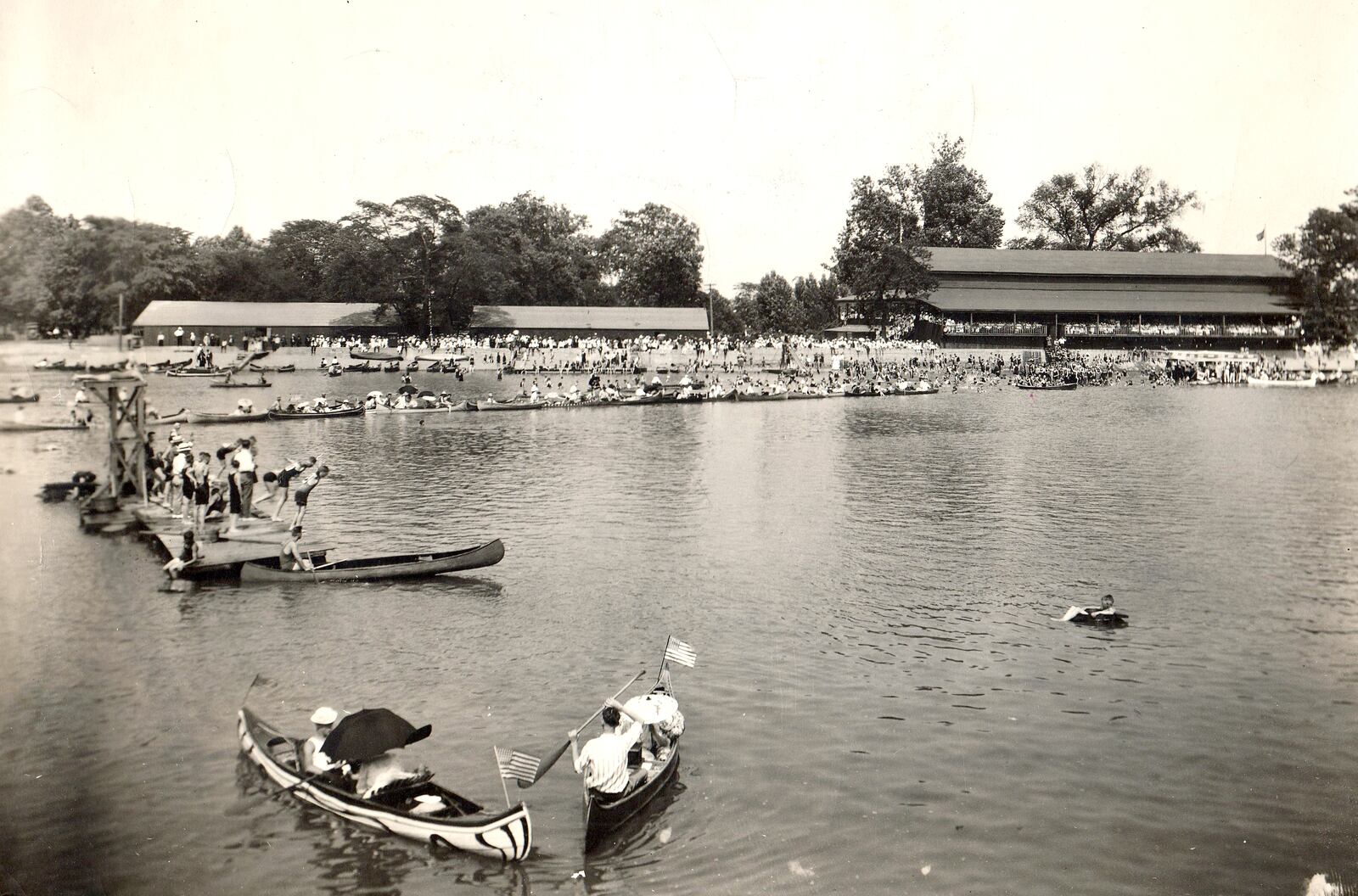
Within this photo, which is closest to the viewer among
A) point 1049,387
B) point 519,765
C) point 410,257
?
point 519,765

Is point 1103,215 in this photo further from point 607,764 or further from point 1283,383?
point 607,764

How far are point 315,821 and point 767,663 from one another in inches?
270

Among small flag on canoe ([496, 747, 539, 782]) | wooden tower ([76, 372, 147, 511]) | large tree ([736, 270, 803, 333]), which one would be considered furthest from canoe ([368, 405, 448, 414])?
large tree ([736, 270, 803, 333])

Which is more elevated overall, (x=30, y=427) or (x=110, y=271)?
(x=110, y=271)

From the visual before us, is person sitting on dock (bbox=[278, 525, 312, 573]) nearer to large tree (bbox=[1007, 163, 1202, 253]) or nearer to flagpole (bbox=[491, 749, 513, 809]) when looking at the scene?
flagpole (bbox=[491, 749, 513, 809])

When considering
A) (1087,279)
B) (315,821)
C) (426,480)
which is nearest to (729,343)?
(1087,279)

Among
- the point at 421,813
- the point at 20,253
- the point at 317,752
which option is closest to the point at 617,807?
the point at 421,813

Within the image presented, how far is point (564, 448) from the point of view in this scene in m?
35.0

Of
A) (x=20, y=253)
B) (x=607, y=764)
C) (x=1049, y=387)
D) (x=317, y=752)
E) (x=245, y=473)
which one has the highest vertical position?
(x=20, y=253)

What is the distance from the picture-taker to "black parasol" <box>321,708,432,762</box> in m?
9.99

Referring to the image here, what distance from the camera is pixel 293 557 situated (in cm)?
1812

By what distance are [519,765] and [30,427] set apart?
29007 mm

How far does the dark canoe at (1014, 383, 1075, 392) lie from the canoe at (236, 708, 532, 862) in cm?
5774

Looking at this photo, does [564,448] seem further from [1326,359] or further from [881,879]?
[1326,359]
